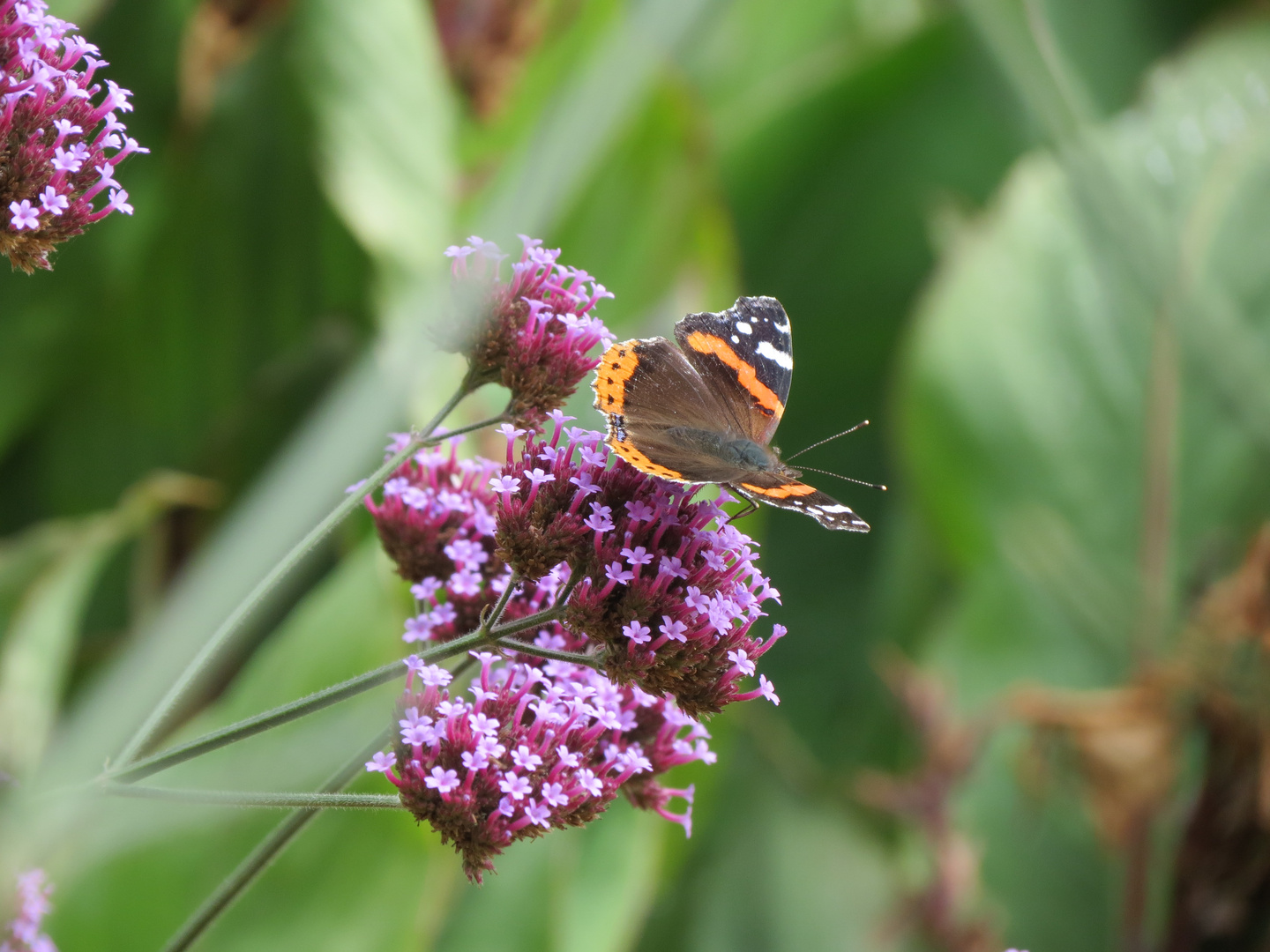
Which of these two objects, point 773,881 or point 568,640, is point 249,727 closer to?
point 568,640

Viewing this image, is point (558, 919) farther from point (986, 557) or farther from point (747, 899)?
point (986, 557)

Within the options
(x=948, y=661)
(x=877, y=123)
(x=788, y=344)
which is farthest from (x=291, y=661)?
(x=877, y=123)

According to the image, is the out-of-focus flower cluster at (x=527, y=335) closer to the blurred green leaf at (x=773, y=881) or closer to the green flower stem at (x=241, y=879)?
the green flower stem at (x=241, y=879)

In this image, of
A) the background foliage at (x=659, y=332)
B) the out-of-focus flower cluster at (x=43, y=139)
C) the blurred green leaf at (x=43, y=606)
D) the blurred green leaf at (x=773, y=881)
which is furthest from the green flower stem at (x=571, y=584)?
the blurred green leaf at (x=773, y=881)

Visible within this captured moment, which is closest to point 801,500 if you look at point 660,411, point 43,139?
point 660,411

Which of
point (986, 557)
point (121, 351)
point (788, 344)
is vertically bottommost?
point (986, 557)
